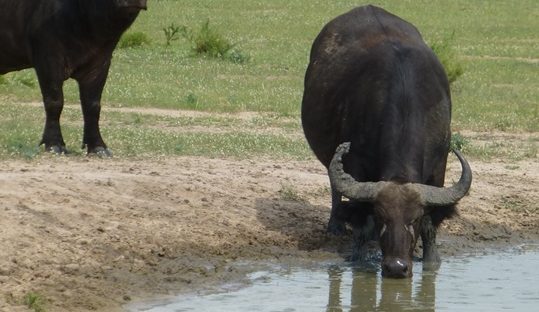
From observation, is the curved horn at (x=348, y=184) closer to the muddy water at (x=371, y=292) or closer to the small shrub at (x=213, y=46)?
the muddy water at (x=371, y=292)

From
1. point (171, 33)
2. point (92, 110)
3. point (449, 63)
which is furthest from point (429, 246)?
point (171, 33)

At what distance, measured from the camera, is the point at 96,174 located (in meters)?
11.6

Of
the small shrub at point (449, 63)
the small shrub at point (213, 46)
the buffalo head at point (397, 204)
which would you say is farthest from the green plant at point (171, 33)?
the buffalo head at point (397, 204)

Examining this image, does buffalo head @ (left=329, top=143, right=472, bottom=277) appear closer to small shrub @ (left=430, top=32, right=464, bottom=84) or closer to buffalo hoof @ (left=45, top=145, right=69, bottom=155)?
buffalo hoof @ (left=45, top=145, right=69, bottom=155)

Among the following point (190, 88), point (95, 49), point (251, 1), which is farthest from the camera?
point (251, 1)

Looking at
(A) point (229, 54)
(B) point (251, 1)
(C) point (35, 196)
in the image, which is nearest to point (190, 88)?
(A) point (229, 54)

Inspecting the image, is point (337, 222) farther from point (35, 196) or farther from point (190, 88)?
point (190, 88)

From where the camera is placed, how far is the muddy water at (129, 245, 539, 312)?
9.53m

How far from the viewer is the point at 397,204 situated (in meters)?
9.73

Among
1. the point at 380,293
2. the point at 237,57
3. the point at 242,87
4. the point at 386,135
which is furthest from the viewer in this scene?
the point at 237,57

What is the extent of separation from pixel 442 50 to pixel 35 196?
13.3m

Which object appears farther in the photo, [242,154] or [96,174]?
[242,154]

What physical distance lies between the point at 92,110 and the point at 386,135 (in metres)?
4.27

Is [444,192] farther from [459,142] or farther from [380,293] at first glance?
[459,142]
